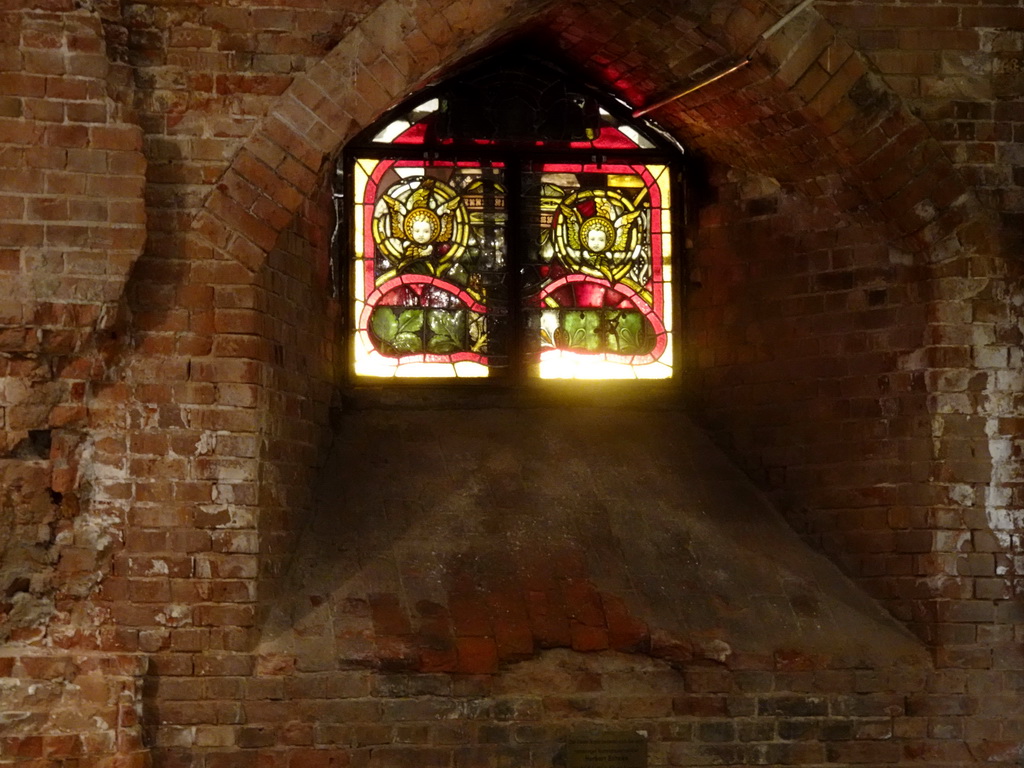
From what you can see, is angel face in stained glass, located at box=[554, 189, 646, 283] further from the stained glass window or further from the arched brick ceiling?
the arched brick ceiling

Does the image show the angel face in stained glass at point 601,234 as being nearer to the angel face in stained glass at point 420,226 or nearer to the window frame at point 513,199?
the window frame at point 513,199

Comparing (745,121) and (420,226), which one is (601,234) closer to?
(420,226)

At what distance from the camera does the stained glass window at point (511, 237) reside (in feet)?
20.9

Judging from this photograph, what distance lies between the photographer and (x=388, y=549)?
5.49 metres

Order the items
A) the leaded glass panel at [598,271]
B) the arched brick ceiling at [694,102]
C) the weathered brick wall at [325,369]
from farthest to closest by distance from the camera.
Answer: the leaded glass panel at [598,271] → the arched brick ceiling at [694,102] → the weathered brick wall at [325,369]

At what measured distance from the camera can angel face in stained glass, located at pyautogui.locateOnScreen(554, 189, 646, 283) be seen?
655cm

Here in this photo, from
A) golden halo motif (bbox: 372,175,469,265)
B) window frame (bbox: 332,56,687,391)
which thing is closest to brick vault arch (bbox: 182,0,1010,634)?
window frame (bbox: 332,56,687,391)

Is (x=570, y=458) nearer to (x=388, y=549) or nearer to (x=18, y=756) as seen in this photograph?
(x=388, y=549)

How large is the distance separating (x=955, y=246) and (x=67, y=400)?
11.5 feet

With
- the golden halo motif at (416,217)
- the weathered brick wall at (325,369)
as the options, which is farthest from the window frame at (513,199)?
the weathered brick wall at (325,369)

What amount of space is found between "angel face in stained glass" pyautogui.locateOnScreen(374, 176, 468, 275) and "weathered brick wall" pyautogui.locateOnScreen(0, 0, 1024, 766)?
0.59m

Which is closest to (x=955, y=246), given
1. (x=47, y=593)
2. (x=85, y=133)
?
(x=85, y=133)

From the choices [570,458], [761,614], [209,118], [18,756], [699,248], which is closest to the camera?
[18,756]

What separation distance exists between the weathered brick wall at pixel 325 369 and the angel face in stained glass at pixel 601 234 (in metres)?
0.82
